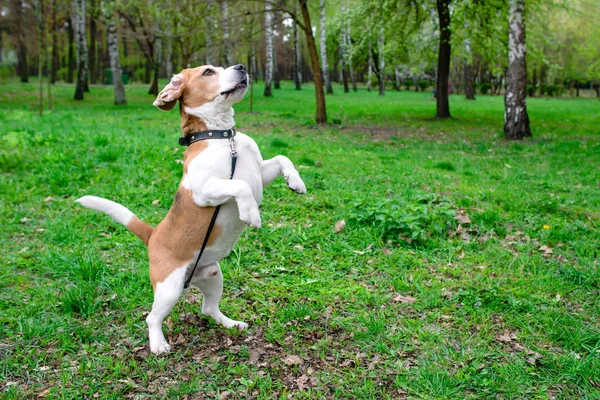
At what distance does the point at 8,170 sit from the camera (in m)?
7.89

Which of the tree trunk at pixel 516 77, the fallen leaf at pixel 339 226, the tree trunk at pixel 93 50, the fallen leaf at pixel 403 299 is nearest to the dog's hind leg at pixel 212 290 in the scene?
the fallen leaf at pixel 403 299

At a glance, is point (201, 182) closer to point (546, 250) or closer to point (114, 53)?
point (546, 250)

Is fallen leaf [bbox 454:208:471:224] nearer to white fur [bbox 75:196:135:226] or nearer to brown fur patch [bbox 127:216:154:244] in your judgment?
brown fur patch [bbox 127:216:154:244]

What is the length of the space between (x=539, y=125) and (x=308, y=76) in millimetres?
59800

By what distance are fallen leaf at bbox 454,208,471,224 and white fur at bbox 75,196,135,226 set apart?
153 inches

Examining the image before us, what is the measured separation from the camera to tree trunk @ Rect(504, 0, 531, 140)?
40.3ft

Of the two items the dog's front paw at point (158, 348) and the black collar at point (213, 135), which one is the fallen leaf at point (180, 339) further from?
the black collar at point (213, 135)

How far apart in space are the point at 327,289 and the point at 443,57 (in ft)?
51.1

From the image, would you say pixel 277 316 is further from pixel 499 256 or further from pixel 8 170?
pixel 8 170

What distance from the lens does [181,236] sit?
3.21 meters

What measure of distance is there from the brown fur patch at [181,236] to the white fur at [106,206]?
14.0 inches

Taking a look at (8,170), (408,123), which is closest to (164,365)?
(8,170)

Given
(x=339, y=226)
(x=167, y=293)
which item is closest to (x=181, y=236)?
(x=167, y=293)

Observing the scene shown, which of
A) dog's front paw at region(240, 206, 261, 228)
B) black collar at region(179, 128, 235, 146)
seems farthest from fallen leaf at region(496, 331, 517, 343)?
black collar at region(179, 128, 235, 146)
